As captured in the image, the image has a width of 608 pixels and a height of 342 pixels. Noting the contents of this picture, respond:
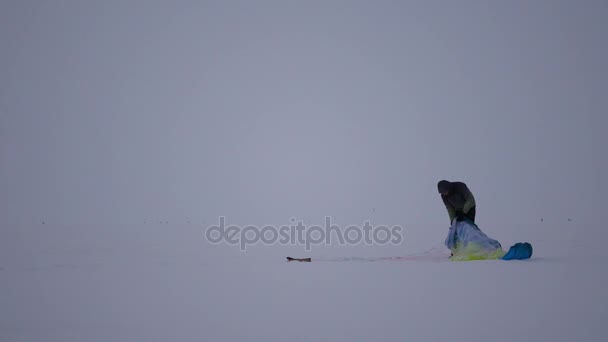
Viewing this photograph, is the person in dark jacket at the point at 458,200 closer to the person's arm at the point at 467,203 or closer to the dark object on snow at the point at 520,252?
the person's arm at the point at 467,203

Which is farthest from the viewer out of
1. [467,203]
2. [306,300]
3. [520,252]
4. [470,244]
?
[467,203]

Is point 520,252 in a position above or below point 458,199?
below

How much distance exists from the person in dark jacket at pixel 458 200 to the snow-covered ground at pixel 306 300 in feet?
6.10

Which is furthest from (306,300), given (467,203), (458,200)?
(467,203)

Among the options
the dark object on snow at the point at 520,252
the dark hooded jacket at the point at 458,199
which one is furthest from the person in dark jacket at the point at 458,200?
the dark object on snow at the point at 520,252

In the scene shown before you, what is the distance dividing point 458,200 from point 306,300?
6910mm

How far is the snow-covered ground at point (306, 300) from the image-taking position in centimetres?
596

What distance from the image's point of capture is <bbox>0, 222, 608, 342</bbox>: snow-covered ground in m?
5.96

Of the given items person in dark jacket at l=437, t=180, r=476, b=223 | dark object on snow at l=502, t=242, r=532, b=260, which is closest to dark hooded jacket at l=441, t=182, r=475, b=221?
person in dark jacket at l=437, t=180, r=476, b=223

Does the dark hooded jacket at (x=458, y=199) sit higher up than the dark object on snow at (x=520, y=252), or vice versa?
the dark hooded jacket at (x=458, y=199)

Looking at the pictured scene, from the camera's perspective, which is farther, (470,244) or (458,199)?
(458,199)

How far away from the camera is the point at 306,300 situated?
798cm

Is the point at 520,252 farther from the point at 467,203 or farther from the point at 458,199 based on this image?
the point at 458,199

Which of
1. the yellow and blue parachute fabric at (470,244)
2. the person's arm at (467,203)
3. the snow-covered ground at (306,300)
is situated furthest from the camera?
→ the person's arm at (467,203)
